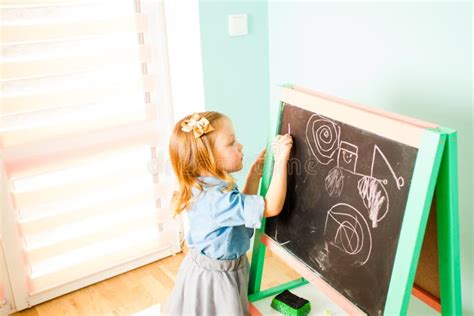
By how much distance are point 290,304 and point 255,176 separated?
18.5 inches

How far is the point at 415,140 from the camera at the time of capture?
1.15 metres

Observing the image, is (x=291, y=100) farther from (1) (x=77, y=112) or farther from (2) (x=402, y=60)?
(1) (x=77, y=112)

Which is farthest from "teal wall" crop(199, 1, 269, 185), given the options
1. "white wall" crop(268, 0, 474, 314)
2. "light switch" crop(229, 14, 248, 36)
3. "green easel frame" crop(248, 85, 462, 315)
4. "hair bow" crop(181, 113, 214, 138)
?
"green easel frame" crop(248, 85, 462, 315)

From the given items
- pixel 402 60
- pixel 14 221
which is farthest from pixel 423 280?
pixel 14 221

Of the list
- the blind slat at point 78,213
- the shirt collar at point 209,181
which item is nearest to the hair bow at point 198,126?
the shirt collar at point 209,181

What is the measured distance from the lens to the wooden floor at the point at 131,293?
2391 millimetres

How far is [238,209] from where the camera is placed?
1549 millimetres

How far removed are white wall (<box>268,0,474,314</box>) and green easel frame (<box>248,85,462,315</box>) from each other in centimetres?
51

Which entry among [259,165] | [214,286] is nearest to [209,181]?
[259,165]

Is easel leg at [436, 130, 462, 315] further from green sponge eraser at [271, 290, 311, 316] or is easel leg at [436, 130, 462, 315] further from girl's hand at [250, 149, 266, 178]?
girl's hand at [250, 149, 266, 178]

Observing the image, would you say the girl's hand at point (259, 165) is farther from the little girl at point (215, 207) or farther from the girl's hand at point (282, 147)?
the girl's hand at point (282, 147)

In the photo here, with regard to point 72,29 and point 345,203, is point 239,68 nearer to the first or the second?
point 72,29

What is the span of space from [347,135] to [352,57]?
74cm

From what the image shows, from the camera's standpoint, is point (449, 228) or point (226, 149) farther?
point (226, 149)
